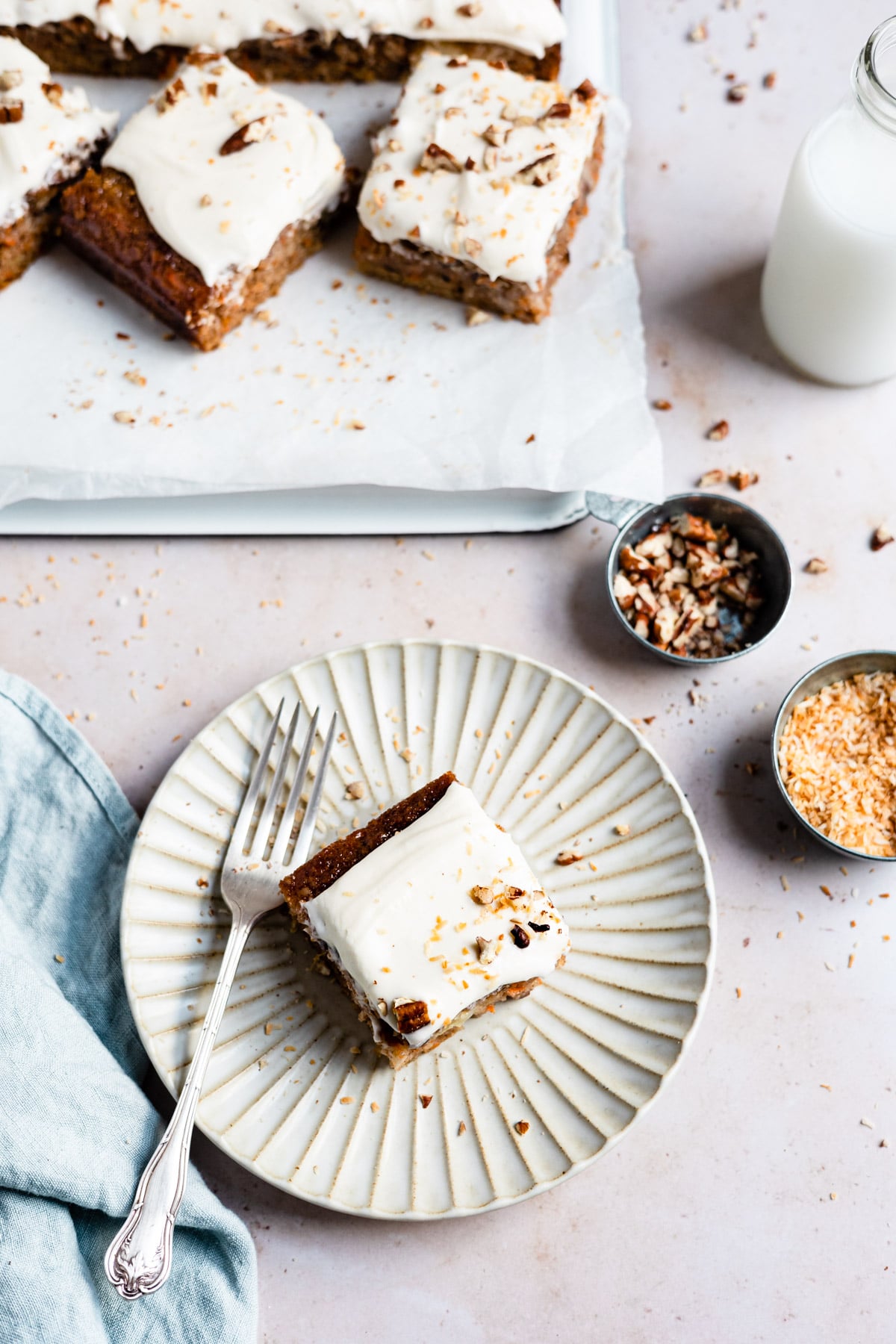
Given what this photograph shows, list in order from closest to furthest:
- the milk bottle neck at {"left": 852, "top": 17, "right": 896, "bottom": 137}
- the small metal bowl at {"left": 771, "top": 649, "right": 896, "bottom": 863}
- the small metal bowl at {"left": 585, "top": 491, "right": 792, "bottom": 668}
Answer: the milk bottle neck at {"left": 852, "top": 17, "right": 896, "bottom": 137}
the small metal bowl at {"left": 771, "top": 649, "right": 896, "bottom": 863}
the small metal bowl at {"left": 585, "top": 491, "right": 792, "bottom": 668}

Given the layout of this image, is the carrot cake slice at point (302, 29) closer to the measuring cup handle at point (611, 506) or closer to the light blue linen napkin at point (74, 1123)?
the measuring cup handle at point (611, 506)

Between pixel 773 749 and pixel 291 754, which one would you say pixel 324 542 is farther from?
pixel 773 749

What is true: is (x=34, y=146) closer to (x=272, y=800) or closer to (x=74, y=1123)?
(x=272, y=800)

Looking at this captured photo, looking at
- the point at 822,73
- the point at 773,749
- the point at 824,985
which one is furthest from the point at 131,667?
the point at 822,73

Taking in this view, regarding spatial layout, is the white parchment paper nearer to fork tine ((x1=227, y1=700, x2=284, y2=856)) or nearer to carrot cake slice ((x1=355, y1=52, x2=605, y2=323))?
carrot cake slice ((x1=355, y1=52, x2=605, y2=323))

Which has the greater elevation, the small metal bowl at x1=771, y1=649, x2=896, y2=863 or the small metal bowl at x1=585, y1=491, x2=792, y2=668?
the small metal bowl at x1=585, y1=491, x2=792, y2=668

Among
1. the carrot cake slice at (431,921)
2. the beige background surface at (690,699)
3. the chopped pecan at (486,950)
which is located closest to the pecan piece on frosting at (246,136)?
the beige background surface at (690,699)

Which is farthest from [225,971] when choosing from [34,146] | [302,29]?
[302,29]

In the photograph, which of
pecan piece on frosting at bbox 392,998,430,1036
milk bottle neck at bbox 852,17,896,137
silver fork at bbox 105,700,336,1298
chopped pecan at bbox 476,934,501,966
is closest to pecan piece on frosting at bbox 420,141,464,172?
milk bottle neck at bbox 852,17,896,137
